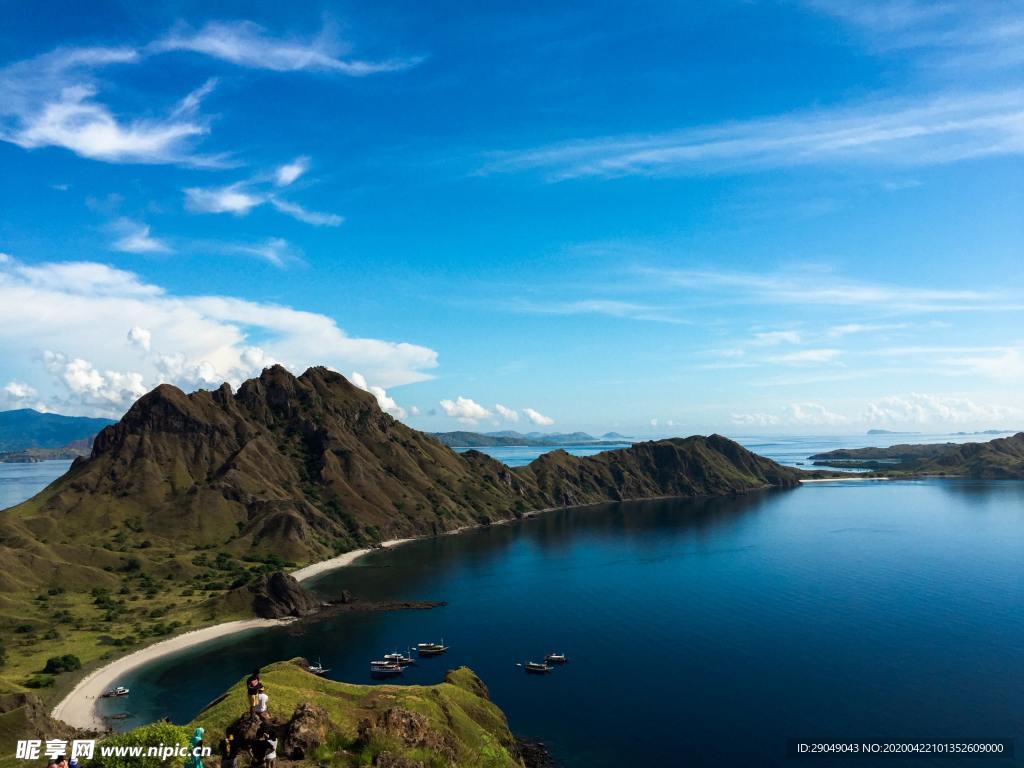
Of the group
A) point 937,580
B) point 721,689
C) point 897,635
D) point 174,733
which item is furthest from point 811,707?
point 937,580

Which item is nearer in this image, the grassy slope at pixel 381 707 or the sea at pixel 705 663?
the grassy slope at pixel 381 707

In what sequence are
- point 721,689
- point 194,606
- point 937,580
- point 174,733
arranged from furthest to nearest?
1. point 937,580
2. point 194,606
3. point 721,689
4. point 174,733

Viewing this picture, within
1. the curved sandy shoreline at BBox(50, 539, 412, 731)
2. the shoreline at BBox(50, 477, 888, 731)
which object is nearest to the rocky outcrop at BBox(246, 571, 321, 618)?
the shoreline at BBox(50, 477, 888, 731)

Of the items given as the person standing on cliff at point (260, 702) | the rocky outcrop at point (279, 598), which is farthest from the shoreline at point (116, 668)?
the person standing on cliff at point (260, 702)

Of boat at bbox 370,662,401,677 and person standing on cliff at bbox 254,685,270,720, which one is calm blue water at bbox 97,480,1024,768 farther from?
person standing on cliff at bbox 254,685,270,720

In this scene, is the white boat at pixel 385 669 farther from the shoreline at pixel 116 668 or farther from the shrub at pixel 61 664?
the shrub at pixel 61 664

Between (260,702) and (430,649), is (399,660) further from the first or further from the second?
(260,702)

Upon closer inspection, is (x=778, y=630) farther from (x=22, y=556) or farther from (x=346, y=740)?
(x=22, y=556)
